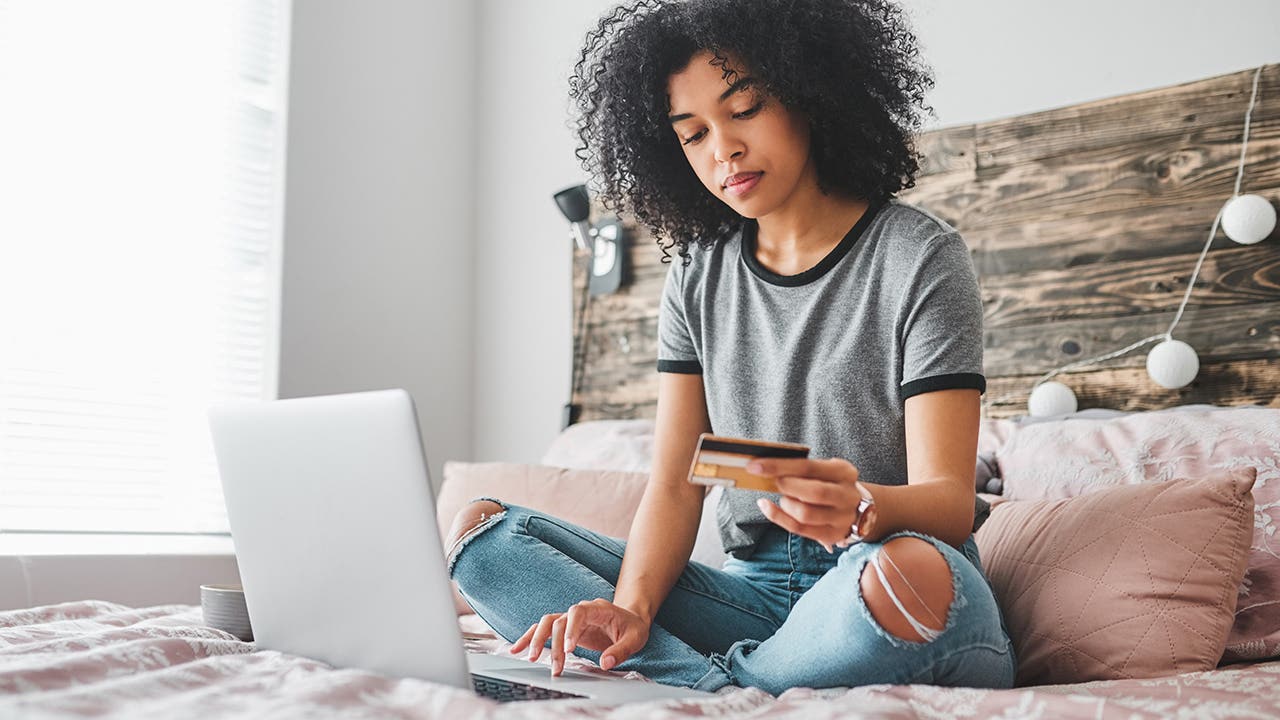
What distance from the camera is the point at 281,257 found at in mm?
2699

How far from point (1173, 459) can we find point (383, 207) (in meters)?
2.08

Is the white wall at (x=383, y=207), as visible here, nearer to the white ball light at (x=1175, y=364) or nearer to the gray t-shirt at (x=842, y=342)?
the gray t-shirt at (x=842, y=342)

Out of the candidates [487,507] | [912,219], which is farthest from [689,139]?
[487,507]

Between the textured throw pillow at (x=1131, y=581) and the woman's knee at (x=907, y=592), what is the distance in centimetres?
32

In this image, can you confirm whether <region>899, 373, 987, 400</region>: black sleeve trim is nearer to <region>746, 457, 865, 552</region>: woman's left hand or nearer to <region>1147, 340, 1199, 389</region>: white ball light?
<region>746, 457, 865, 552</region>: woman's left hand

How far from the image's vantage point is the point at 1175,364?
1925 millimetres

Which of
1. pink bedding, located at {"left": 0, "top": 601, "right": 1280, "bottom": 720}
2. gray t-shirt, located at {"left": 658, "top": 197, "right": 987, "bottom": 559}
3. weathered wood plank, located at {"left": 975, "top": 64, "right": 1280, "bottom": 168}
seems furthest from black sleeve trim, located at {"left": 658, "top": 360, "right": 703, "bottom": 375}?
weathered wood plank, located at {"left": 975, "top": 64, "right": 1280, "bottom": 168}

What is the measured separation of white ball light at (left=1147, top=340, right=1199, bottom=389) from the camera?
1.92 metres

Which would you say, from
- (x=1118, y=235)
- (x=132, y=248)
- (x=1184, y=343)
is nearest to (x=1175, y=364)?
(x=1184, y=343)

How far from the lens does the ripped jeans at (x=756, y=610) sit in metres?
1.05

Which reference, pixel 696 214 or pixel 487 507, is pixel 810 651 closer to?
pixel 487 507

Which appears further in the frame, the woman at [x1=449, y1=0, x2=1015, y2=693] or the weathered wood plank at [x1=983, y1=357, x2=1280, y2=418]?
the weathered wood plank at [x1=983, y1=357, x2=1280, y2=418]

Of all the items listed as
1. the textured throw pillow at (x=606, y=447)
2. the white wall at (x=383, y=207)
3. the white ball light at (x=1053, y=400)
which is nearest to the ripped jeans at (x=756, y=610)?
the textured throw pillow at (x=606, y=447)

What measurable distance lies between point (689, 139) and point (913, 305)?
0.38 metres
